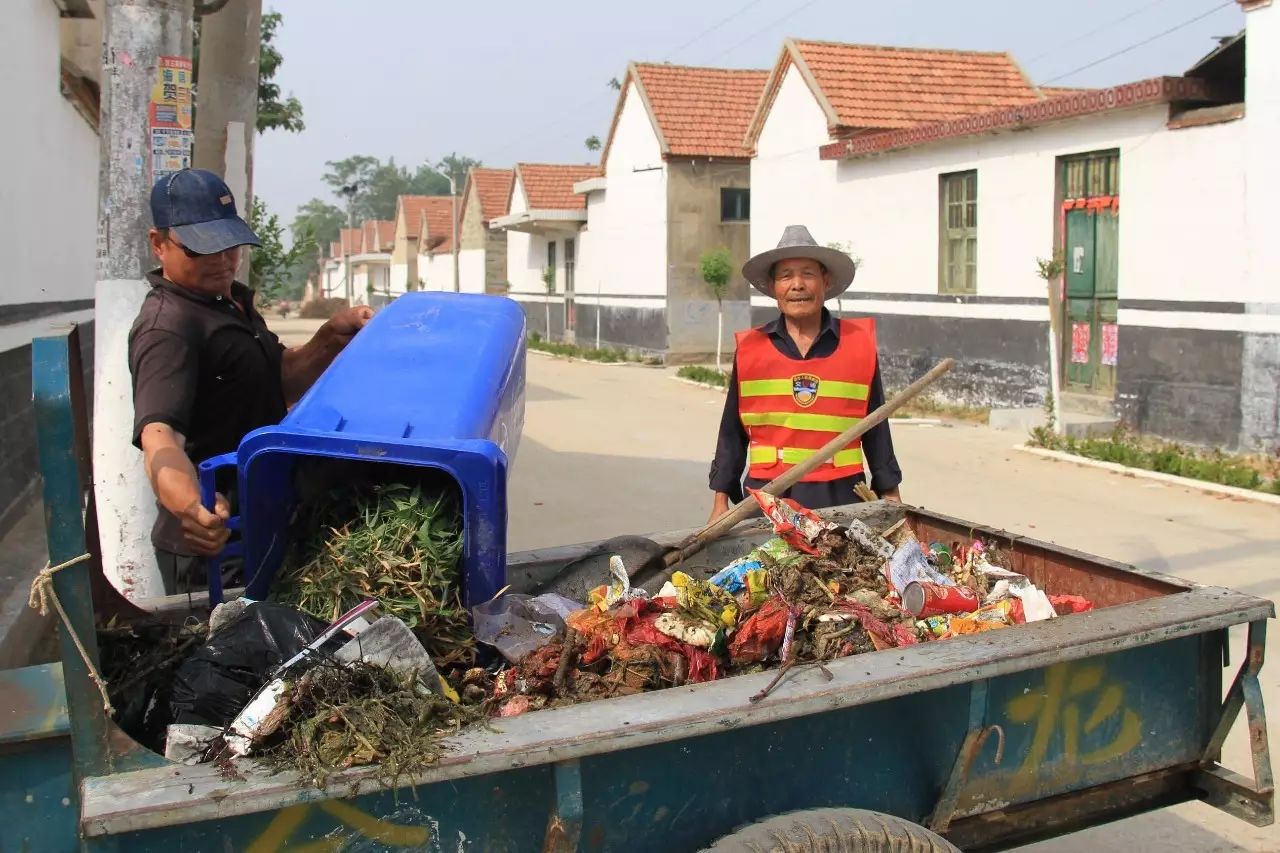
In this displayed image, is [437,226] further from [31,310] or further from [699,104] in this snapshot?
[31,310]

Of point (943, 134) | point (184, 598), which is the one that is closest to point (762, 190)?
point (943, 134)

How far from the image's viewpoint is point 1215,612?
2.59m

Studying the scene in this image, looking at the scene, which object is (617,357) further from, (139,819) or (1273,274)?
(139,819)

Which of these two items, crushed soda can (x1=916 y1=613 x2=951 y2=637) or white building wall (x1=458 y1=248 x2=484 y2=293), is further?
white building wall (x1=458 y1=248 x2=484 y2=293)

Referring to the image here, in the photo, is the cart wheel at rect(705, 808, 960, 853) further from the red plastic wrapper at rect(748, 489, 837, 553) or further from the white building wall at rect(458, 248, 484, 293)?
the white building wall at rect(458, 248, 484, 293)

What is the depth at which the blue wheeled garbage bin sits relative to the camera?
2.65 meters

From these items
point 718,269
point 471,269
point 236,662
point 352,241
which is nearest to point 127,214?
point 236,662

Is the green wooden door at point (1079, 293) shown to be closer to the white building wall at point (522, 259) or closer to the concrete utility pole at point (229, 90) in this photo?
the concrete utility pole at point (229, 90)

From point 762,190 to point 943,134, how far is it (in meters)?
5.83

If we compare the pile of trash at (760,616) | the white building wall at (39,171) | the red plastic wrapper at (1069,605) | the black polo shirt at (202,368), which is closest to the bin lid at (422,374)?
the black polo shirt at (202,368)

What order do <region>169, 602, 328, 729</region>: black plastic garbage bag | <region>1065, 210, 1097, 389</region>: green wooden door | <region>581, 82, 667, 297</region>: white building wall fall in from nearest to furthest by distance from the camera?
1. <region>169, 602, 328, 729</region>: black plastic garbage bag
2. <region>1065, 210, 1097, 389</region>: green wooden door
3. <region>581, 82, 667, 297</region>: white building wall

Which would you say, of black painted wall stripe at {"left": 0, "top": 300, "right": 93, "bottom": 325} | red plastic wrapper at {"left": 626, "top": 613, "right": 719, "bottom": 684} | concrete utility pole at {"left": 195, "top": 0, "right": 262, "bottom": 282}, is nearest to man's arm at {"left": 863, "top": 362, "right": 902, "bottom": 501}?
red plastic wrapper at {"left": 626, "top": 613, "right": 719, "bottom": 684}

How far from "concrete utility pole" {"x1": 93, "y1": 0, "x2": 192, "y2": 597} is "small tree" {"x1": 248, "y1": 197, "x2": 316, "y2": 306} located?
8.26 feet

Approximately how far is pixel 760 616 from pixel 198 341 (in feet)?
5.69
